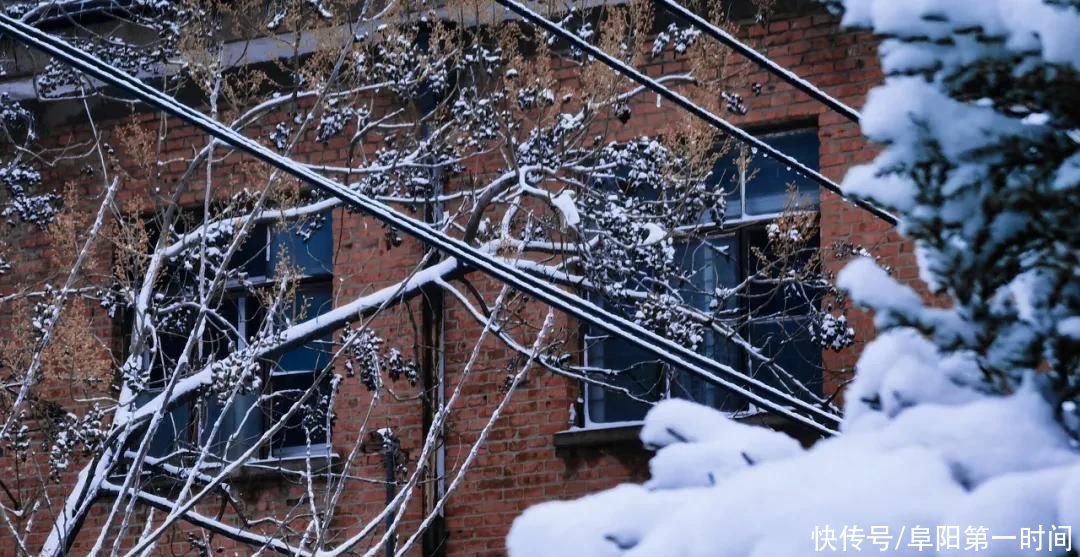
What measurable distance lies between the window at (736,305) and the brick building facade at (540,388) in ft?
0.36

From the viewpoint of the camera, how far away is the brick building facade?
9.84 meters

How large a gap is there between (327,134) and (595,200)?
145 centimetres

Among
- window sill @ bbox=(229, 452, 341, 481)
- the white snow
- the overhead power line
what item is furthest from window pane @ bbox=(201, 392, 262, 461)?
the overhead power line

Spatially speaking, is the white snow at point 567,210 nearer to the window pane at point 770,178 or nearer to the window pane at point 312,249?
the window pane at point 770,178

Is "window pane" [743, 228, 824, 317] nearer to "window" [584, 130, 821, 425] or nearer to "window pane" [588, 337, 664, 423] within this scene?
→ "window" [584, 130, 821, 425]

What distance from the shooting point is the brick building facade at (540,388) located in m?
9.84

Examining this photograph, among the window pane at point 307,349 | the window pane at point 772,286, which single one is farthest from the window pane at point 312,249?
the window pane at point 772,286

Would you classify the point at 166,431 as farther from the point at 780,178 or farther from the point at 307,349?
the point at 780,178

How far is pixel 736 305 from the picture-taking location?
393 inches

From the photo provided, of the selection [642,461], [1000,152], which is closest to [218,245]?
[642,461]

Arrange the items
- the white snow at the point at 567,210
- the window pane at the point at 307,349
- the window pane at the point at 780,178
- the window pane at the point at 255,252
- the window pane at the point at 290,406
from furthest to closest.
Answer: the window pane at the point at 255,252
the window pane at the point at 307,349
the window pane at the point at 290,406
the window pane at the point at 780,178
the white snow at the point at 567,210

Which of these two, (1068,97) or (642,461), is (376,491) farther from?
(1068,97)

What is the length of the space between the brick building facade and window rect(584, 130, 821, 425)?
0.11 meters

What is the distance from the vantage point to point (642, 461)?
9.84m
